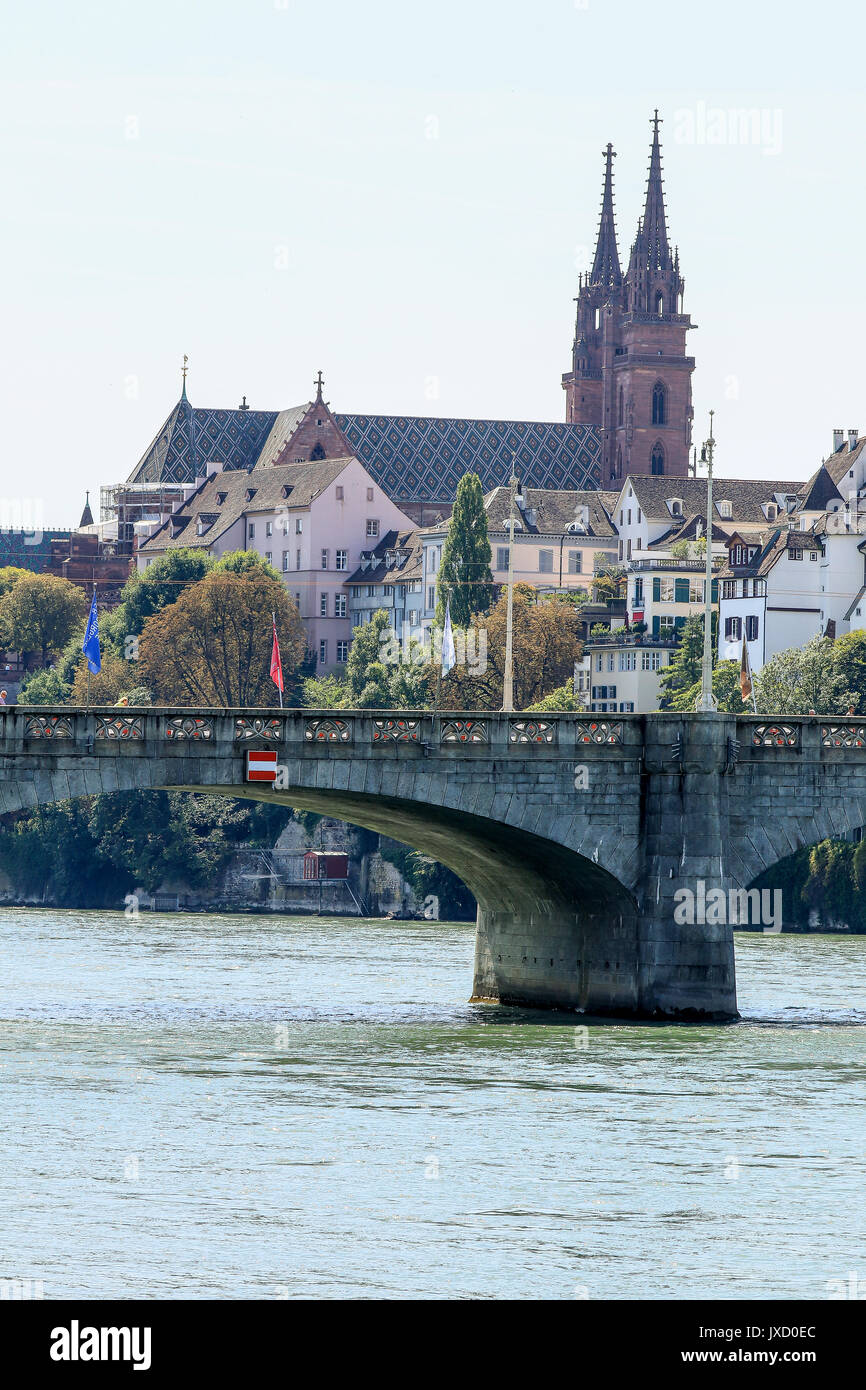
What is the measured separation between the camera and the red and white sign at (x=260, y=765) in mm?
56781

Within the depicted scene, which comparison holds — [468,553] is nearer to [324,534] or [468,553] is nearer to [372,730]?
[324,534]

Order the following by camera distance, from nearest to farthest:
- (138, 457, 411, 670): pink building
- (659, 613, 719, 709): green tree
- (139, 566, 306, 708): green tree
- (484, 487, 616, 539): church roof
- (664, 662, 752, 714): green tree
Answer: (664, 662, 752, 714): green tree → (659, 613, 719, 709): green tree → (139, 566, 306, 708): green tree → (484, 487, 616, 539): church roof → (138, 457, 411, 670): pink building

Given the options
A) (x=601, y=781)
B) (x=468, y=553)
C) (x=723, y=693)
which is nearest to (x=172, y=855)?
(x=468, y=553)

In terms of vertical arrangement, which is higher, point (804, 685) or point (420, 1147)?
point (804, 685)

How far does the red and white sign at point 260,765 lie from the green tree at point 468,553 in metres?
95.5

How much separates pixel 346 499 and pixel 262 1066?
14254 centimetres

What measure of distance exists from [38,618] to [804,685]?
82.1 m

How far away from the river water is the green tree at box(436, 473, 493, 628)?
84.2 m

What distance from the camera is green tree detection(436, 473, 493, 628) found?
152875mm

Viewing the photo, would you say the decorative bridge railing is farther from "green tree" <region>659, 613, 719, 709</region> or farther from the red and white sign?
"green tree" <region>659, 613, 719, 709</region>

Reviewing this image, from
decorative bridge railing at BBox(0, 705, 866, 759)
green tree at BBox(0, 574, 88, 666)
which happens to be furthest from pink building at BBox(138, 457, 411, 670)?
decorative bridge railing at BBox(0, 705, 866, 759)

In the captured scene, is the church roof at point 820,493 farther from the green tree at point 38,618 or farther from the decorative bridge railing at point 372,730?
the decorative bridge railing at point 372,730

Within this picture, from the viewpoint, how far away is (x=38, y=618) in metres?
188

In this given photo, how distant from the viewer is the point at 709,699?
59.2 m
